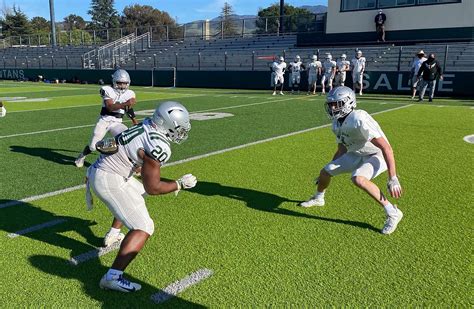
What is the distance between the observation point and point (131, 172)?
3.23m

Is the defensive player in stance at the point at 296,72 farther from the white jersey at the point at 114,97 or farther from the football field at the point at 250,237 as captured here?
the white jersey at the point at 114,97

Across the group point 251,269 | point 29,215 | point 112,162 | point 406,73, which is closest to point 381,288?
point 251,269

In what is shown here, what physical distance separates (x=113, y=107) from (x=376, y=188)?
4.16 metres

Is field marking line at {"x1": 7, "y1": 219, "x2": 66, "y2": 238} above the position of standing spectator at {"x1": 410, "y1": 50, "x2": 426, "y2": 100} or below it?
below

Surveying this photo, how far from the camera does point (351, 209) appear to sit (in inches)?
184

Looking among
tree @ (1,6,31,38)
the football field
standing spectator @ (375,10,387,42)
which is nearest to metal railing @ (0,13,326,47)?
standing spectator @ (375,10,387,42)

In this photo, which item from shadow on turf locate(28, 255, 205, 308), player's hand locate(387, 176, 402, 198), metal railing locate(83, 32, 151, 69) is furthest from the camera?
metal railing locate(83, 32, 151, 69)

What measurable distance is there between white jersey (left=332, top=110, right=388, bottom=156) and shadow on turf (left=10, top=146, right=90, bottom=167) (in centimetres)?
430

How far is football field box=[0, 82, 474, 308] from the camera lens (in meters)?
2.99

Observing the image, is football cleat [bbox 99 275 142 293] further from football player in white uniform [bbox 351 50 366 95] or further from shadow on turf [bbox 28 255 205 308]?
football player in white uniform [bbox 351 50 366 95]

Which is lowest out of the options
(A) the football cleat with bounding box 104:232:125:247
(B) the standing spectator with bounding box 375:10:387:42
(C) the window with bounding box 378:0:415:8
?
(A) the football cleat with bounding box 104:232:125:247

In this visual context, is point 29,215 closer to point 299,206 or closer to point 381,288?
point 299,206

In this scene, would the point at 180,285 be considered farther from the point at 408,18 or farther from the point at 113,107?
the point at 408,18

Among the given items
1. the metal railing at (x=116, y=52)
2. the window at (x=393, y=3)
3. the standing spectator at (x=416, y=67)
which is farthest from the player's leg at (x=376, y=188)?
the metal railing at (x=116, y=52)
